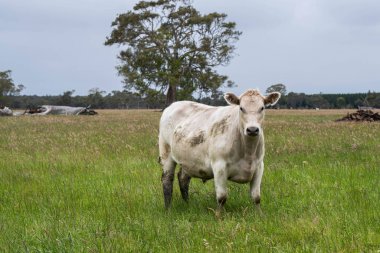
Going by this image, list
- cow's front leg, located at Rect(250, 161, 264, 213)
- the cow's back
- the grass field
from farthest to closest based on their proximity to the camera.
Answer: the cow's back
cow's front leg, located at Rect(250, 161, 264, 213)
the grass field

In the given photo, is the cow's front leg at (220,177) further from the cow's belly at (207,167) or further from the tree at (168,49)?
the tree at (168,49)

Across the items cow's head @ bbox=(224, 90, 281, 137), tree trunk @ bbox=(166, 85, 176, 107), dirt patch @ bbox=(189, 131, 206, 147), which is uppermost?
tree trunk @ bbox=(166, 85, 176, 107)

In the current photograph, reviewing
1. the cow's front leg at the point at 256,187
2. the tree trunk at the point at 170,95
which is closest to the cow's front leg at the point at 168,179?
the cow's front leg at the point at 256,187

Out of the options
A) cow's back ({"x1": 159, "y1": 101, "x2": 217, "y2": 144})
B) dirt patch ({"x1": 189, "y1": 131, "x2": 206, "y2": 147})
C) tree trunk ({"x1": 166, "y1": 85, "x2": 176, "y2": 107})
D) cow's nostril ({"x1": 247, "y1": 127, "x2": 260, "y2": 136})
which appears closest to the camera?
cow's nostril ({"x1": 247, "y1": 127, "x2": 260, "y2": 136})

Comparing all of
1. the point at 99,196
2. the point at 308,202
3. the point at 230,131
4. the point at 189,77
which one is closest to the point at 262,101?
the point at 230,131

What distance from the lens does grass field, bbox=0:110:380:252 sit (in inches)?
208

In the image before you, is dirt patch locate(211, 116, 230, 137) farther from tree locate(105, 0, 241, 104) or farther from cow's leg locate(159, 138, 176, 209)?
tree locate(105, 0, 241, 104)

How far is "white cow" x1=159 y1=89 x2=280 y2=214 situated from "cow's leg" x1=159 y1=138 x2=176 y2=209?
2 cm

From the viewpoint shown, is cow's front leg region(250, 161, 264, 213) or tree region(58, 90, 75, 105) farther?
tree region(58, 90, 75, 105)

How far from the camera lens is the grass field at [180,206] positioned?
5.28 m

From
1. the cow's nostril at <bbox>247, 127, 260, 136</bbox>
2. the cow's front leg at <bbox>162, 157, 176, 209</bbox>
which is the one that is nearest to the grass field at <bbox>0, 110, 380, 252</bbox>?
the cow's front leg at <bbox>162, 157, 176, 209</bbox>

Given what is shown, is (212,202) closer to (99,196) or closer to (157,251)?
(99,196)

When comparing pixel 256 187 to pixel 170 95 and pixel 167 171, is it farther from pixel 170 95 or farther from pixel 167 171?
pixel 170 95

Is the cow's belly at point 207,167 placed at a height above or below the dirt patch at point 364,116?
below
